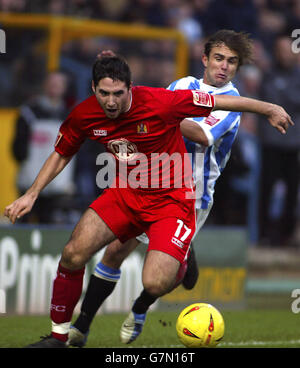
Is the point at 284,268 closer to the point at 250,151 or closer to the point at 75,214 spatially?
the point at 250,151

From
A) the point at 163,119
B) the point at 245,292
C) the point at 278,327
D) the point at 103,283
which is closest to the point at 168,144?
the point at 163,119

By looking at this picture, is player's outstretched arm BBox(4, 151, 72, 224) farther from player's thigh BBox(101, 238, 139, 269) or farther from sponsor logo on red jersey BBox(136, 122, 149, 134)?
player's thigh BBox(101, 238, 139, 269)

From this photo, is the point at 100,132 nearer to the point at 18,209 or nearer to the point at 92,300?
the point at 18,209

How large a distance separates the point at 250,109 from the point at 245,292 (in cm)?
476

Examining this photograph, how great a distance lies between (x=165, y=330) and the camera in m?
8.12

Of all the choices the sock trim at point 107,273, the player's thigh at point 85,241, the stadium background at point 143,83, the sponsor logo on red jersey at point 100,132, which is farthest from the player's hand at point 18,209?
the stadium background at point 143,83

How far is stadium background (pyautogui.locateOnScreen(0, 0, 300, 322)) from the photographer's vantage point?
9320 mm

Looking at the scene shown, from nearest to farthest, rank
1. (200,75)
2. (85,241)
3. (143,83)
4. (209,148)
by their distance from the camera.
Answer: (85,241) → (209,148) → (200,75) → (143,83)

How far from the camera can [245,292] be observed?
10500 mm

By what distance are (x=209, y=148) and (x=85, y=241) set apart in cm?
143

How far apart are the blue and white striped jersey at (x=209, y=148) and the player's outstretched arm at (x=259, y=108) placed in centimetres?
55

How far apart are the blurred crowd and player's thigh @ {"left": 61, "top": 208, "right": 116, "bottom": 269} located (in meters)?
4.35

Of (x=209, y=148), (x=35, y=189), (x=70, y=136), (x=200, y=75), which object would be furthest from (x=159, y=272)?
(x=200, y=75)

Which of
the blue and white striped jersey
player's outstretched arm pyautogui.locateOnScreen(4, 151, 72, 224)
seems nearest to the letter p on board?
the blue and white striped jersey
